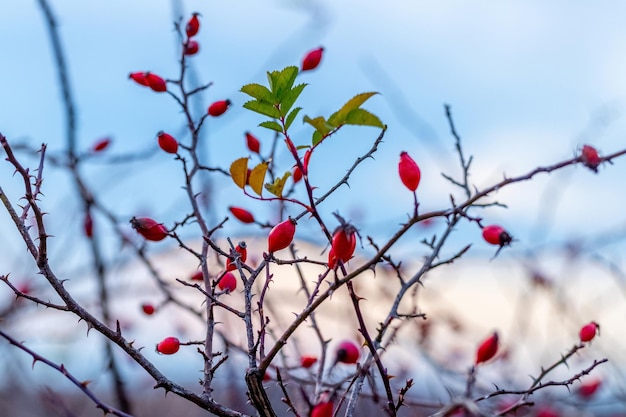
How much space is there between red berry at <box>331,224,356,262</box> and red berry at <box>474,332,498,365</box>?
82cm

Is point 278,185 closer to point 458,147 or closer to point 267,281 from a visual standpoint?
point 267,281

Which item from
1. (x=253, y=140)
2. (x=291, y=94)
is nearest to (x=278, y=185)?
(x=291, y=94)

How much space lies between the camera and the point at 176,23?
95.8 inches

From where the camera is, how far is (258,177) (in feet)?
5.15

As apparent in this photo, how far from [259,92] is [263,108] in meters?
0.04

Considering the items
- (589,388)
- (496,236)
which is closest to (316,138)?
(496,236)

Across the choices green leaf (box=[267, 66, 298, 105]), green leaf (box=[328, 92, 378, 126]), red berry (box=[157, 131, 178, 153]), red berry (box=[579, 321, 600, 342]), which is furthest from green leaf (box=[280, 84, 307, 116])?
red berry (box=[579, 321, 600, 342])

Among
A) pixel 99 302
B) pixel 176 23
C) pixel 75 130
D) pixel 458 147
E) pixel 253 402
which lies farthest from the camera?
pixel 99 302

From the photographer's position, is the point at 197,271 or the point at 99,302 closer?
the point at 197,271

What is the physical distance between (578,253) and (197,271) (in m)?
2.90

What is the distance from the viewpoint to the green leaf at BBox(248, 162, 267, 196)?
1557 millimetres

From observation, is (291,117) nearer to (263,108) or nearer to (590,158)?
(263,108)

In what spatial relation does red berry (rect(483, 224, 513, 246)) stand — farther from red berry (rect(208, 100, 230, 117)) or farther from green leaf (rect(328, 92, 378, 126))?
red berry (rect(208, 100, 230, 117))

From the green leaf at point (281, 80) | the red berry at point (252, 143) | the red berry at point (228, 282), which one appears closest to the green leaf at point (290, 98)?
the green leaf at point (281, 80)
